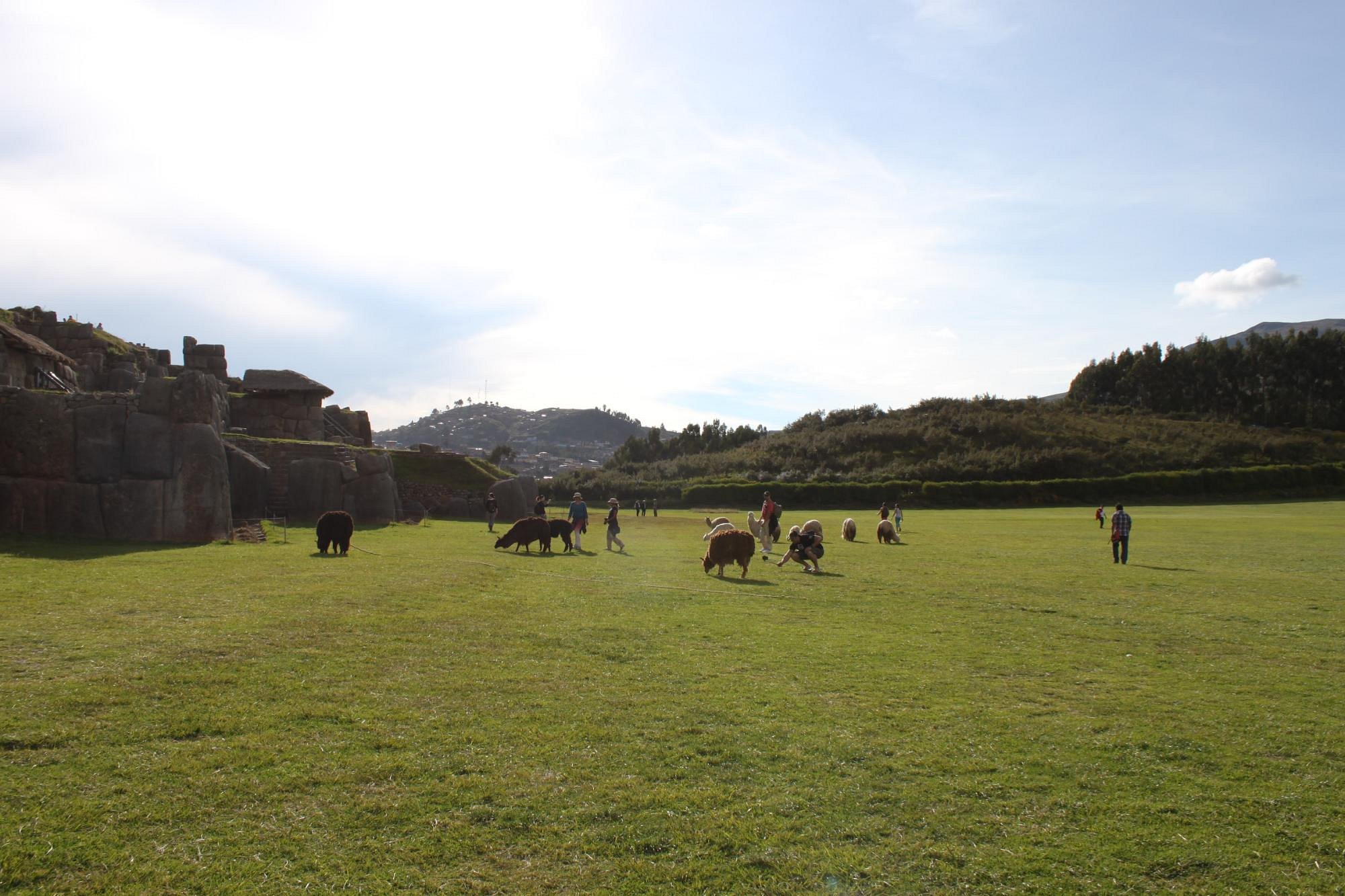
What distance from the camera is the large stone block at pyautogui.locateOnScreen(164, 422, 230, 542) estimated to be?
21734 mm

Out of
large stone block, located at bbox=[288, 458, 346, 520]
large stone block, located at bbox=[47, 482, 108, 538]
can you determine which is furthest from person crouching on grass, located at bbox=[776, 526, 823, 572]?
large stone block, located at bbox=[288, 458, 346, 520]

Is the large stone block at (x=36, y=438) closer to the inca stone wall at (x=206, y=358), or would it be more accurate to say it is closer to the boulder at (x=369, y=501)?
the boulder at (x=369, y=501)

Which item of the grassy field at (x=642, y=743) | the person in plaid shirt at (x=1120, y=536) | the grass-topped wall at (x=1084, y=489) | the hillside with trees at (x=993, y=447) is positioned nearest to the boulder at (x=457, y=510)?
the grass-topped wall at (x=1084, y=489)

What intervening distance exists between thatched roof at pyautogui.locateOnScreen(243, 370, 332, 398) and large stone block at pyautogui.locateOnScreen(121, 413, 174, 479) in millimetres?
23439

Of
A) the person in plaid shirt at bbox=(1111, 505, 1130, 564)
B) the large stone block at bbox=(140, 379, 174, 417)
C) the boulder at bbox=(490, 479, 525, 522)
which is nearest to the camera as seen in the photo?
the large stone block at bbox=(140, 379, 174, 417)

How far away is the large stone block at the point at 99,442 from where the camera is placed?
2088cm

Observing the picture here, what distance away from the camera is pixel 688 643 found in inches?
482

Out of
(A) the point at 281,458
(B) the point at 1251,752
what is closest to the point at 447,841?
(B) the point at 1251,752

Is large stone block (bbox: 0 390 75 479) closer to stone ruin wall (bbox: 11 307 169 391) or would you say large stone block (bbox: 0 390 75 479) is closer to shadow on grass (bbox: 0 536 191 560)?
shadow on grass (bbox: 0 536 191 560)

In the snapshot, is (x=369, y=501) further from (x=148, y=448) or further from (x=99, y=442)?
(x=99, y=442)

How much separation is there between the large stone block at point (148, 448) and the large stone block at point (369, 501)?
13.6 metres

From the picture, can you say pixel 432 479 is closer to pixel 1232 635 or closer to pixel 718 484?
pixel 718 484

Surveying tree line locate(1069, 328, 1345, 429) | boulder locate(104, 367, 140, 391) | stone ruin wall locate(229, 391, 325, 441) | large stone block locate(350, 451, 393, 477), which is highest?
tree line locate(1069, 328, 1345, 429)

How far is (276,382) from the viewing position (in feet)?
147
